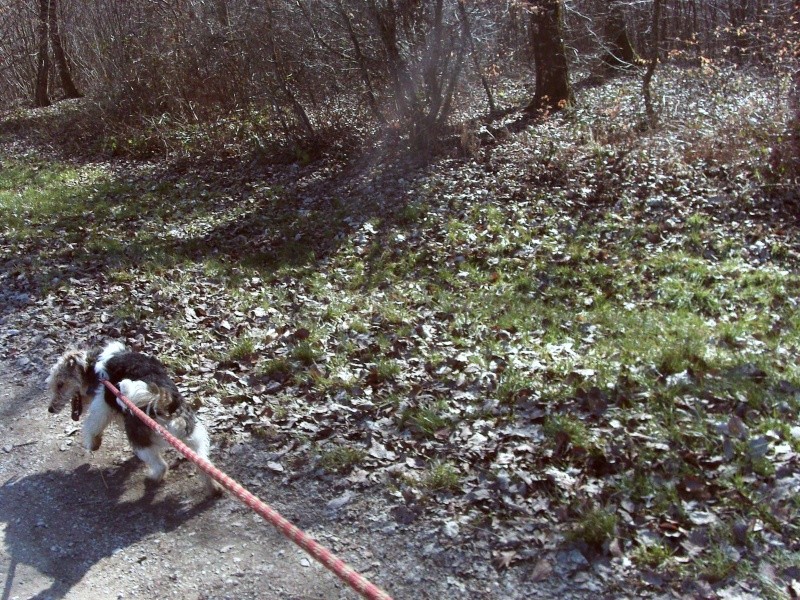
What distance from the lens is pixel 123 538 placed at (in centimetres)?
470

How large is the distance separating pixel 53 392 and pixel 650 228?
7326mm

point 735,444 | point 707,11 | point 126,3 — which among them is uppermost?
point 126,3

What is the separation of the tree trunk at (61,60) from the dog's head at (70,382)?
2049cm

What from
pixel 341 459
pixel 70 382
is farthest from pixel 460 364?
pixel 70 382

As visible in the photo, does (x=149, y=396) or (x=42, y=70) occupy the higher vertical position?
(x=42, y=70)

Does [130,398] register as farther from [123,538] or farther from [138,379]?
[123,538]

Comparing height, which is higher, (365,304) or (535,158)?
(535,158)

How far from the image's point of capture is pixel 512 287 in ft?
26.7

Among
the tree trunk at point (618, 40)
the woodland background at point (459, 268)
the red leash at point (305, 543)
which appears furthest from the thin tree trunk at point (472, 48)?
the red leash at point (305, 543)

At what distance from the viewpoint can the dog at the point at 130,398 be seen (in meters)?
5.00

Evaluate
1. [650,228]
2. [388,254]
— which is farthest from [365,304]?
[650,228]

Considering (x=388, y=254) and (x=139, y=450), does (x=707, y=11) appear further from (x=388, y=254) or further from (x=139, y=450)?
(x=139, y=450)

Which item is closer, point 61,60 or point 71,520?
point 71,520

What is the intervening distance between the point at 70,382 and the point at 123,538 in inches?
61.3
